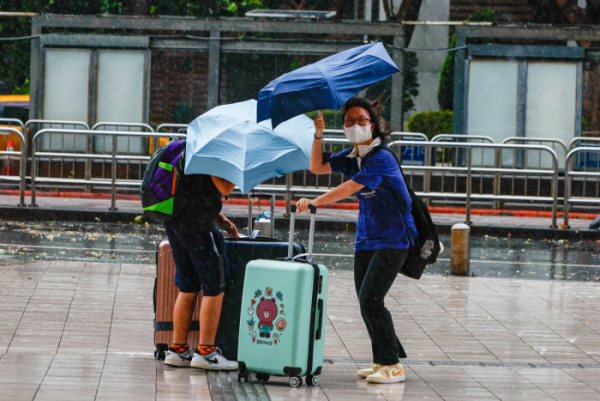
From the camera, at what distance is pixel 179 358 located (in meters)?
5.21

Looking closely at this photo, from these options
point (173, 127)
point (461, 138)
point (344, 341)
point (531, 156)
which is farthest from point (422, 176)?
point (344, 341)

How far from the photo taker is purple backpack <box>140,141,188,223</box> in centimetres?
494

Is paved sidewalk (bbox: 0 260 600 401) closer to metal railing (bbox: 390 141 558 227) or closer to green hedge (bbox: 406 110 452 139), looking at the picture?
metal railing (bbox: 390 141 558 227)

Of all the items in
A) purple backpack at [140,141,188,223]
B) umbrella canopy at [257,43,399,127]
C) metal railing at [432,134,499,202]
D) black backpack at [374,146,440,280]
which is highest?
metal railing at [432,134,499,202]

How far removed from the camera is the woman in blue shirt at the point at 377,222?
15.9 ft

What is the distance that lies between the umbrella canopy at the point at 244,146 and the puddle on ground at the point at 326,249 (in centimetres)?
475

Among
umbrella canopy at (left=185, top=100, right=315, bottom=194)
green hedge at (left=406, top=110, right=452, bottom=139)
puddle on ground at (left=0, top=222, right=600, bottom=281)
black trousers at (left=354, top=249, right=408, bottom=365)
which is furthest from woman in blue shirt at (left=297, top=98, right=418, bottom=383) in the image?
green hedge at (left=406, top=110, right=452, bottom=139)

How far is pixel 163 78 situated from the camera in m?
20.6

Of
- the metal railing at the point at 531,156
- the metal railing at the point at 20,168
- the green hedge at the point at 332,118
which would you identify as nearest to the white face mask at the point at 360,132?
the metal railing at the point at 20,168

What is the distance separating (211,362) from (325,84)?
1.83 metres

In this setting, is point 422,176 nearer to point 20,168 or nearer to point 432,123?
point 20,168

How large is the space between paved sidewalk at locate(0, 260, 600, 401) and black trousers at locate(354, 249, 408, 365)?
0.23 metres

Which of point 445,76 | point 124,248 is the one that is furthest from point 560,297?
point 445,76

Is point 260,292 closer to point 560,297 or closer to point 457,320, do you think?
point 457,320
